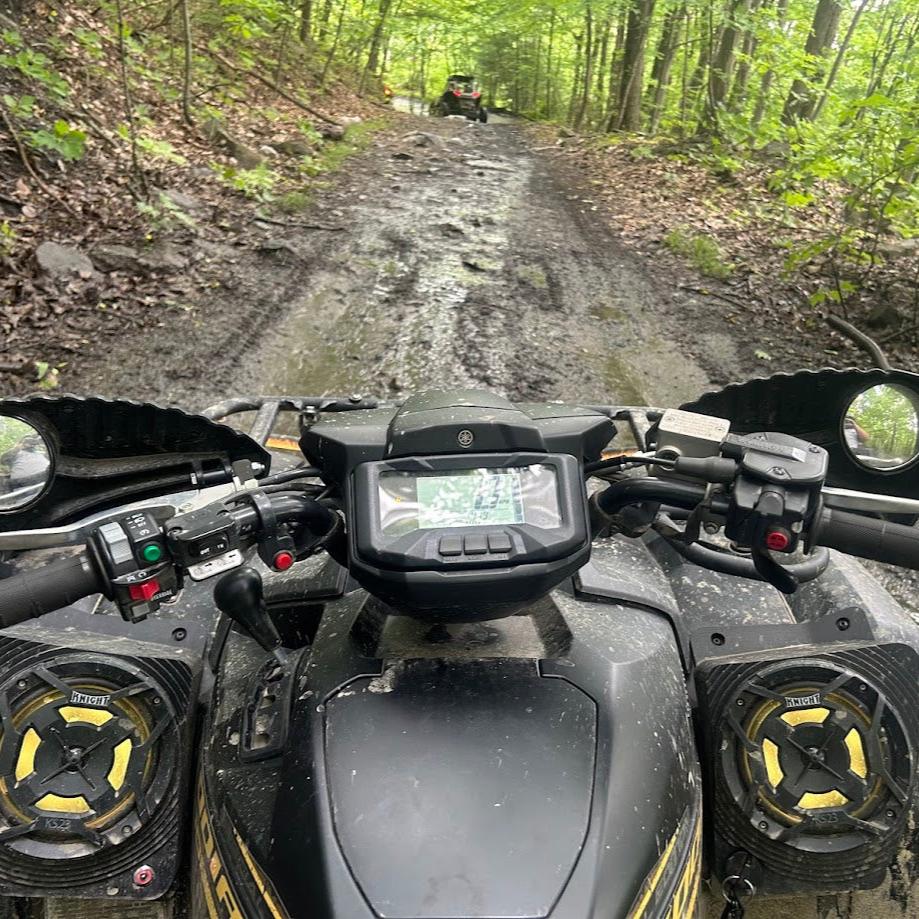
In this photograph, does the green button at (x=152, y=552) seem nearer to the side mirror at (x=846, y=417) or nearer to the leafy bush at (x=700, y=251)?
the side mirror at (x=846, y=417)

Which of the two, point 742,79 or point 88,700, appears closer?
point 88,700

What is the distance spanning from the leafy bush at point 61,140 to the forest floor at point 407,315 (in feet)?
2.96

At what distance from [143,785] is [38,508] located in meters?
0.66

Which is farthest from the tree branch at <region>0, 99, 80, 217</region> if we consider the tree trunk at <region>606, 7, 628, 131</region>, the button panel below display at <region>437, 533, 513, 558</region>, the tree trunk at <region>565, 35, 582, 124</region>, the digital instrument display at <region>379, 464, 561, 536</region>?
the tree trunk at <region>565, 35, 582, 124</region>

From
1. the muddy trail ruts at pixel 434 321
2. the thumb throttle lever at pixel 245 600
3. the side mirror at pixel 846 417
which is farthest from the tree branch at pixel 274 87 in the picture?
the thumb throttle lever at pixel 245 600

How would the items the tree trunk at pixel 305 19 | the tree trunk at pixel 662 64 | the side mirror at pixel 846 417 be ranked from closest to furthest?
the side mirror at pixel 846 417
the tree trunk at pixel 662 64
the tree trunk at pixel 305 19

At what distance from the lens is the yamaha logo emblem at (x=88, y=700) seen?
63.6 inches

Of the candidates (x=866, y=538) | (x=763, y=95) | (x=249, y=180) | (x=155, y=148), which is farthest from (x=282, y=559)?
(x=763, y=95)

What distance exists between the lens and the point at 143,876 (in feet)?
5.50

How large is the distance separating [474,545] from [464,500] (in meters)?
0.09

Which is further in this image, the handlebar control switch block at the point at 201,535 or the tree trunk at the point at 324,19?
the tree trunk at the point at 324,19

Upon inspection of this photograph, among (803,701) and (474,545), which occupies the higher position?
(474,545)

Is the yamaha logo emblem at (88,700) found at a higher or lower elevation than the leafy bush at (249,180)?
higher

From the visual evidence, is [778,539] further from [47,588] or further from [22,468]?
[22,468]
